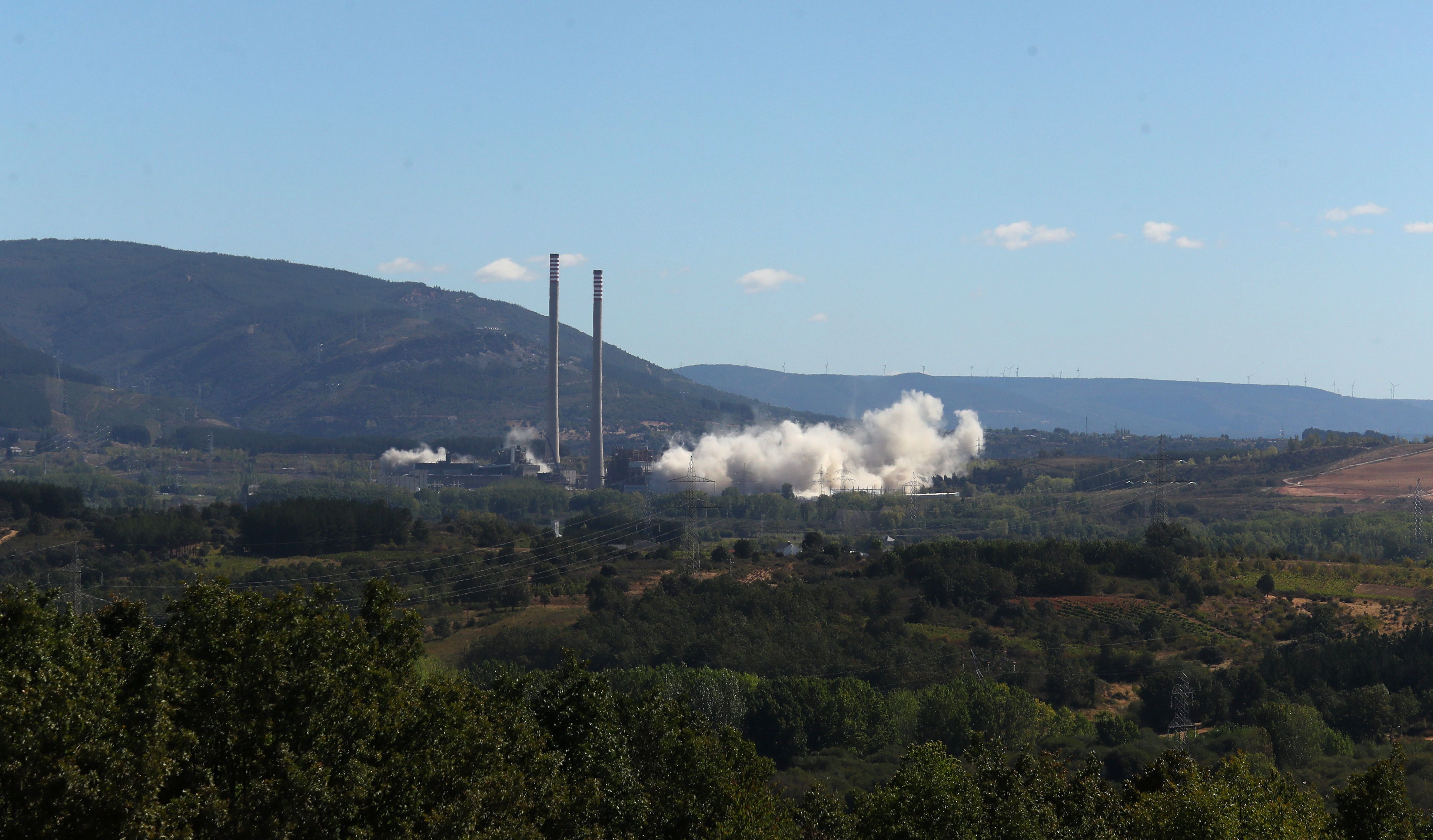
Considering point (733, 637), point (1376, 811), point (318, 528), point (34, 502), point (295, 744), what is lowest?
point (733, 637)

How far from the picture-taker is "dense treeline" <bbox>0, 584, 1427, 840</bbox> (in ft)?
102

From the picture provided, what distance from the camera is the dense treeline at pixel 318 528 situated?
16550 centimetres

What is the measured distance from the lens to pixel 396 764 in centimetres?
3588

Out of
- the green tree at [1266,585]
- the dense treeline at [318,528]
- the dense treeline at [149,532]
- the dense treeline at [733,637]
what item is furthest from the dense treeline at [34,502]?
the green tree at [1266,585]

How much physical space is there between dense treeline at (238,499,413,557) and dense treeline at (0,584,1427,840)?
12348 cm

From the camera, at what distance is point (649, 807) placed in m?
41.6

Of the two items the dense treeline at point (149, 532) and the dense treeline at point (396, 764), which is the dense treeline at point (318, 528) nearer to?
the dense treeline at point (149, 532)

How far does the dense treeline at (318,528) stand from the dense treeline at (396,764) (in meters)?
123

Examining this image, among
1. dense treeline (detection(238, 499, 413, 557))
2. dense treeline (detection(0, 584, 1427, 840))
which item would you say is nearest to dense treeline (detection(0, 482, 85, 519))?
dense treeline (detection(238, 499, 413, 557))

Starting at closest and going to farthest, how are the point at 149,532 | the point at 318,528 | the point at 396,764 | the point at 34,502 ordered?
the point at 396,764 → the point at 149,532 → the point at 318,528 → the point at 34,502

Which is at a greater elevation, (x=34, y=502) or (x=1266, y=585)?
(x=34, y=502)

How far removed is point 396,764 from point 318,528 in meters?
141

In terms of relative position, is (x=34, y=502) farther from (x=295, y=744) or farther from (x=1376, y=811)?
(x=1376, y=811)

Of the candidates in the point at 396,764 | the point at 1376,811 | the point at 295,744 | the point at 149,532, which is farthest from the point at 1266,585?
the point at 295,744
